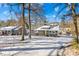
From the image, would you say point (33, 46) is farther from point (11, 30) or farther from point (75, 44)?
point (75, 44)

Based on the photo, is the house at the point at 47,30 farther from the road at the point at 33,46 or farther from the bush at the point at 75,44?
the bush at the point at 75,44

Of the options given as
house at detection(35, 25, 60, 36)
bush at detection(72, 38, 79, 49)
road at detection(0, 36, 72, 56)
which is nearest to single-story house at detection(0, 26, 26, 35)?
road at detection(0, 36, 72, 56)

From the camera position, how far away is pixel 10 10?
266 centimetres

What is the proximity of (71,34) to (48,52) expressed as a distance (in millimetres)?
294

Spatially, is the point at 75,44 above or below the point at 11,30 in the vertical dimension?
below

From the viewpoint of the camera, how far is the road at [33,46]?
2.65 m

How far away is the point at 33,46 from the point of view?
8.82ft

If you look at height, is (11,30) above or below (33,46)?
above

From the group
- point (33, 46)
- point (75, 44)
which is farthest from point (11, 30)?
point (75, 44)

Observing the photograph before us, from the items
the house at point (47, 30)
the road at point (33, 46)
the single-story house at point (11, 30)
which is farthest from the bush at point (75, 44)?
the single-story house at point (11, 30)

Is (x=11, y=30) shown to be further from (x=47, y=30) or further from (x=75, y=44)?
(x=75, y=44)

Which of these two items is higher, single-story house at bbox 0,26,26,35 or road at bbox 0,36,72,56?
single-story house at bbox 0,26,26,35

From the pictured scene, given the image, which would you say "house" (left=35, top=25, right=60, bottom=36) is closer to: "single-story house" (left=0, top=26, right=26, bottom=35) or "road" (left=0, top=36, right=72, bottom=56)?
"road" (left=0, top=36, right=72, bottom=56)

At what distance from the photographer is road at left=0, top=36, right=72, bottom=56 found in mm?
2652
